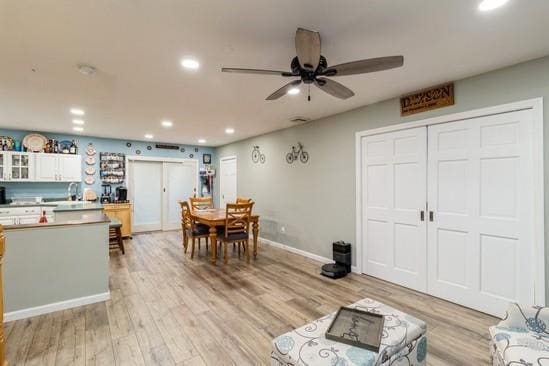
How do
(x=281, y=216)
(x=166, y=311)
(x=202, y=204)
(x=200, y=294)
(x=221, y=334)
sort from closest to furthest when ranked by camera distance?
(x=221, y=334) → (x=166, y=311) → (x=200, y=294) → (x=281, y=216) → (x=202, y=204)

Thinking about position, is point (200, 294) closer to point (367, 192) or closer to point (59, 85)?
point (367, 192)

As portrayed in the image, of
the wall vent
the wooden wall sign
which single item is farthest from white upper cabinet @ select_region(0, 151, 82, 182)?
the wooden wall sign

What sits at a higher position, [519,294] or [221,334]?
[519,294]

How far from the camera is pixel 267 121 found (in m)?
4.73

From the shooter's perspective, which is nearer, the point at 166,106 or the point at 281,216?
the point at 166,106

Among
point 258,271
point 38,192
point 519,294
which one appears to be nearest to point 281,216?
point 258,271

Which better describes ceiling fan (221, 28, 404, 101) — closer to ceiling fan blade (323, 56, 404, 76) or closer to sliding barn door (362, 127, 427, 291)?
ceiling fan blade (323, 56, 404, 76)

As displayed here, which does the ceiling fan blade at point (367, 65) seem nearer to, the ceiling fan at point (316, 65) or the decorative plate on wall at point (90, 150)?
the ceiling fan at point (316, 65)

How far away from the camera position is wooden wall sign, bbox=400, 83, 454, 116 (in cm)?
293

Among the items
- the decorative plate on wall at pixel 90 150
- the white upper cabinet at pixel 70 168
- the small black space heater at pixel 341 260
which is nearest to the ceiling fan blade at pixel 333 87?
the small black space heater at pixel 341 260

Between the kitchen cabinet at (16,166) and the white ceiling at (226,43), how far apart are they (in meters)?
2.26

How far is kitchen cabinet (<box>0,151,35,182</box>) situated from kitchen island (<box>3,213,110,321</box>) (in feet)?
11.8

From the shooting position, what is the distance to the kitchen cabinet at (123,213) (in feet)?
19.6

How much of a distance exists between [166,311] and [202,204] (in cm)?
349
